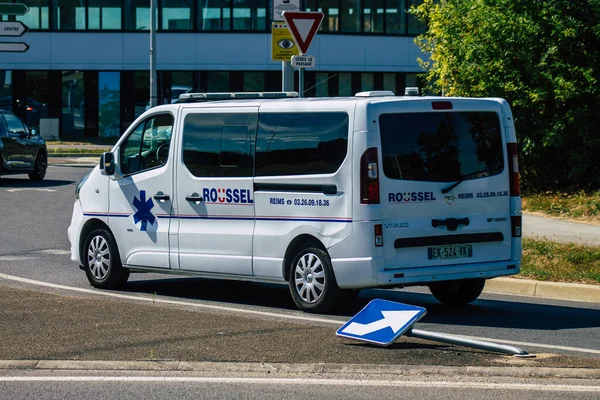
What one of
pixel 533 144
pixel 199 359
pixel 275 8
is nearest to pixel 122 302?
pixel 199 359

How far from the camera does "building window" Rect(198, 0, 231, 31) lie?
164ft

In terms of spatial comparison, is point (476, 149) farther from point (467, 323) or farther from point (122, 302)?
point (122, 302)

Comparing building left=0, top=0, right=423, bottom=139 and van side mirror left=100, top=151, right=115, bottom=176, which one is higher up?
building left=0, top=0, right=423, bottom=139

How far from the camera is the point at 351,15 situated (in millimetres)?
50781

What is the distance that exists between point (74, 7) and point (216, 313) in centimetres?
4122

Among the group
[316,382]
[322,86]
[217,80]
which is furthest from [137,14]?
[316,382]

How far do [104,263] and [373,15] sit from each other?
1577 inches

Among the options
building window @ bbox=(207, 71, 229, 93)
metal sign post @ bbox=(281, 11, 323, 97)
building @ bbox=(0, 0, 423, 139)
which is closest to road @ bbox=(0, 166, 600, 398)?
metal sign post @ bbox=(281, 11, 323, 97)

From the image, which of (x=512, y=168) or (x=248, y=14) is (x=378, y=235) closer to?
(x=512, y=168)

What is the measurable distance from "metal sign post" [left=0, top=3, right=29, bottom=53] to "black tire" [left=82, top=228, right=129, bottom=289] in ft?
59.5

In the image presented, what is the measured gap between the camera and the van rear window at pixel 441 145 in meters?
10.2

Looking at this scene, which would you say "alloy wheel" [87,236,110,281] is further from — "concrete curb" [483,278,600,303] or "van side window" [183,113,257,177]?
"concrete curb" [483,278,600,303]

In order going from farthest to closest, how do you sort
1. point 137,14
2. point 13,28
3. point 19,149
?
point 137,14 < point 13,28 < point 19,149

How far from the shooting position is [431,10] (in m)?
23.6
